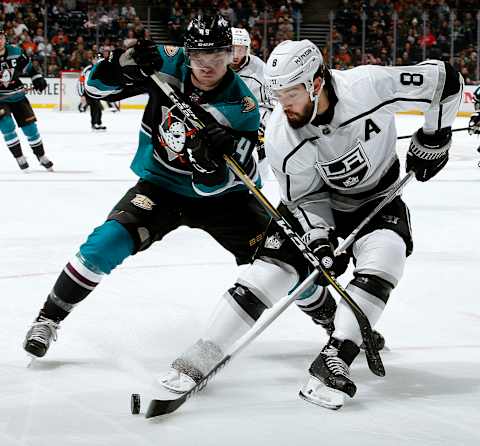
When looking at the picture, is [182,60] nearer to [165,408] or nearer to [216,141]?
[216,141]

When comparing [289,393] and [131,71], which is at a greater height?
[131,71]

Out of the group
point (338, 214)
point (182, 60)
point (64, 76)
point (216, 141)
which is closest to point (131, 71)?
point (182, 60)

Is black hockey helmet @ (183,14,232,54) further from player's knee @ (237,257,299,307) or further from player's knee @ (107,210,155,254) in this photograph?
player's knee @ (237,257,299,307)

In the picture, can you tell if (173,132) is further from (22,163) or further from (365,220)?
(22,163)

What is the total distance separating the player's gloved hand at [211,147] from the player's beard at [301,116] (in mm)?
234

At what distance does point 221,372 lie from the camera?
251cm

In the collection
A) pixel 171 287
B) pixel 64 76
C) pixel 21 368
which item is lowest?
pixel 64 76

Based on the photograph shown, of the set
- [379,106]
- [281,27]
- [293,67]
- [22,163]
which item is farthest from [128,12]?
[293,67]

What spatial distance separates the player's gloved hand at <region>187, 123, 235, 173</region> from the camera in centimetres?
245

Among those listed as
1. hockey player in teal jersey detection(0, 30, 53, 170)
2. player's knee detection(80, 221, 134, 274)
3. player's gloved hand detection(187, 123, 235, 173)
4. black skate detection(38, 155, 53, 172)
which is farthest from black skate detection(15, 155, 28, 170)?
player's gloved hand detection(187, 123, 235, 173)

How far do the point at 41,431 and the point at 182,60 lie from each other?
121 cm

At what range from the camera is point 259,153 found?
5016 millimetres

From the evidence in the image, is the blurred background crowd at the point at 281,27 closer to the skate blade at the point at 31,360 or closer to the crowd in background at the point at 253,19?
the crowd in background at the point at 253,19

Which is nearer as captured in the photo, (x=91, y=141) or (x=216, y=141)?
(x=216, y=141)
